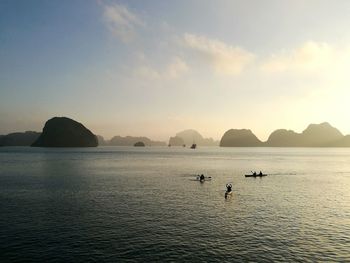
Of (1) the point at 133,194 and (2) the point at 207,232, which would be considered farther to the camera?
(1) the point at 133,194

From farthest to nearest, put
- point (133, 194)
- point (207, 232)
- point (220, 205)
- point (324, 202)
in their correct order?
point (133, 194)
point (324, 202)
point (220, 205)
point (207, 232)

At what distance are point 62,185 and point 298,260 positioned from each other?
77.5 metres

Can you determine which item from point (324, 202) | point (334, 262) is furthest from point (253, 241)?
point (324, 202)

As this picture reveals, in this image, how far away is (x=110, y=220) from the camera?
54625mm

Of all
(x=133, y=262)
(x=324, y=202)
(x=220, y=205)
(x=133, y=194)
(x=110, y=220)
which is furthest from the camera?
(x=133, y=194)

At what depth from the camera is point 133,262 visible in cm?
3622

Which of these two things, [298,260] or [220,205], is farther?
[220,205]

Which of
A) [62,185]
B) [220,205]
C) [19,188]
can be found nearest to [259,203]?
[220,205]

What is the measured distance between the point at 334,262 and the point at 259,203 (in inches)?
1401

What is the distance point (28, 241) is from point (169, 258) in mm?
19171

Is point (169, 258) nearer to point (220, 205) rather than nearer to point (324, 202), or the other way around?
point (220, 205)

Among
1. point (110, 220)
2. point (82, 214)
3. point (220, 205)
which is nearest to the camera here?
point (110, 220)

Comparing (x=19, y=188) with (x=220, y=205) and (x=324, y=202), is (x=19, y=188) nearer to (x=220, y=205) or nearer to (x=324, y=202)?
(x=220, y=205)

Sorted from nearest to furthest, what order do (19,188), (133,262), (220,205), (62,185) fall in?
(133,262), (220,205), (19,188), (62,185)
